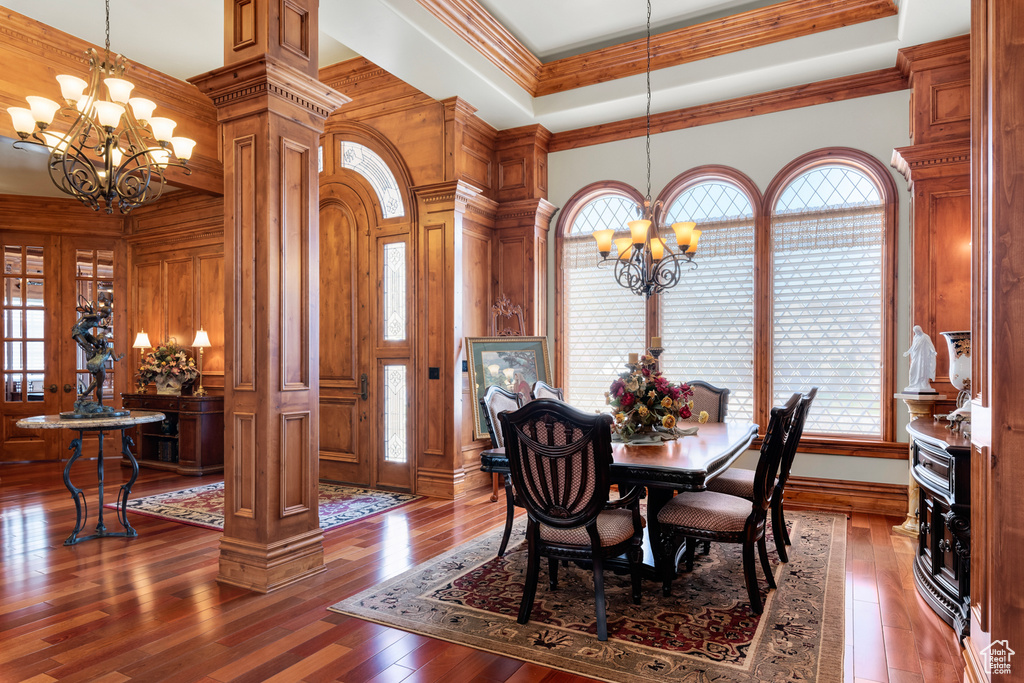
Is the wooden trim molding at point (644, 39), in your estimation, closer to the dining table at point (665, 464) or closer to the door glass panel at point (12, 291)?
the dining table at point (665, 464)

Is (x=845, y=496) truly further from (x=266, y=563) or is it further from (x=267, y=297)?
(x=267, y=297)

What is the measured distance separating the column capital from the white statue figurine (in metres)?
4.24

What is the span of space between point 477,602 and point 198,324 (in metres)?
5.72

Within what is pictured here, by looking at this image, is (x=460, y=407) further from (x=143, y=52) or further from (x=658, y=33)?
(x=143, y=52)

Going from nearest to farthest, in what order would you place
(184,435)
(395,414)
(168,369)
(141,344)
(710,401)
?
(710,401)
(395,414)
(184,435)
(168,369)
(141,344)

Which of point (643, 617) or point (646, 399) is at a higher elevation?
point (646, 399)

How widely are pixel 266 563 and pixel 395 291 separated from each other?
3085 mm

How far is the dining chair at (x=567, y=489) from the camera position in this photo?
8.78 ft

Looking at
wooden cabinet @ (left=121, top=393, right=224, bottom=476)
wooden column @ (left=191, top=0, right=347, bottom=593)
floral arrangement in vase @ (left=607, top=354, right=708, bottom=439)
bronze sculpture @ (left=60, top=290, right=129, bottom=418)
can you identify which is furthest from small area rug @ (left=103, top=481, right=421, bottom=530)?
floral arrangement in vase @ (left=607, top=354, right=708, bottom=439)

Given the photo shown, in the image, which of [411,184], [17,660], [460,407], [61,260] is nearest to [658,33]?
[411,184]

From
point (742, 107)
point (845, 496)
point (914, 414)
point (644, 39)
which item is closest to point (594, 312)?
point (742, 107)

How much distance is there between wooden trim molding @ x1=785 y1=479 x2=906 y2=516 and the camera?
4.82m

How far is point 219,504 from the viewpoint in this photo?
5168 mm

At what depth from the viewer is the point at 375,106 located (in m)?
5.91
